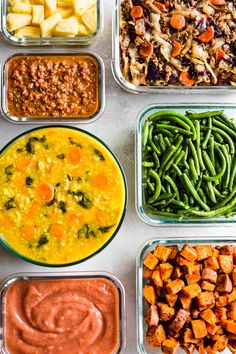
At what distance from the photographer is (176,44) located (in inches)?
133

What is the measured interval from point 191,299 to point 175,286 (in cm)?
12

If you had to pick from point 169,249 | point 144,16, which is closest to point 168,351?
point 169,249

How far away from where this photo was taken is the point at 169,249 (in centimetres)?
329

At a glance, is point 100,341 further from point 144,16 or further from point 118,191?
point 144,16

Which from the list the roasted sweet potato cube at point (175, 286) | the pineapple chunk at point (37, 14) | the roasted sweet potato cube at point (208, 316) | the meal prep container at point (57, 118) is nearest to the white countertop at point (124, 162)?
the meal prep container at point (57, 118)

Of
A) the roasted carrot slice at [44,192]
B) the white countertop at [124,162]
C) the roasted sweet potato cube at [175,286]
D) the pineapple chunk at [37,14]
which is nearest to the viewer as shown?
the roasted carrot slice at [44,192]

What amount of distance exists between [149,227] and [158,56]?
3.04 feet

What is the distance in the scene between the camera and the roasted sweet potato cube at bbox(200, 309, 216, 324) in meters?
3.21

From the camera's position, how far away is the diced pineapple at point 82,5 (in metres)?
3.32

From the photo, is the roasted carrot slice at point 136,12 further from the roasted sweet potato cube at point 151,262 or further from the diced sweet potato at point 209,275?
the diced sweet potato at point 209,275

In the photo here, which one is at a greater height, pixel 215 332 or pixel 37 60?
pixel 37 60

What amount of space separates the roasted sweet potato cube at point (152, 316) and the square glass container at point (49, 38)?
4.73 feet

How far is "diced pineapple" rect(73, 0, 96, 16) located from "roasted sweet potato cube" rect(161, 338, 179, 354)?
1.76 m

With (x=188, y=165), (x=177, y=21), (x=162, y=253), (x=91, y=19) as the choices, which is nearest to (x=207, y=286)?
(x=162, y=253)
